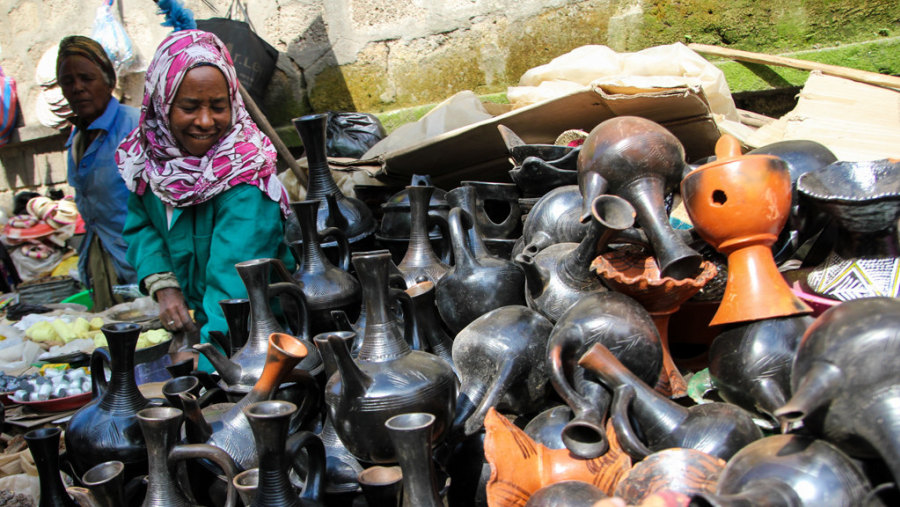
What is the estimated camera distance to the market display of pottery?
103 centimetres

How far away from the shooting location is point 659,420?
1.36 metres

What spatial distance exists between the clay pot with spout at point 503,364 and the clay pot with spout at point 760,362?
1.55 feet

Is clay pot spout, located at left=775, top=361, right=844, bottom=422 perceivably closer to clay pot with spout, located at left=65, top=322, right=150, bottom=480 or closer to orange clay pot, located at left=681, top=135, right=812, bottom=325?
orange clay pot, located at left=681, top=135, right=812, bottom=325

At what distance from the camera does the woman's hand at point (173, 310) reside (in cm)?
283

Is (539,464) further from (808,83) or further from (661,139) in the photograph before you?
(808,83)

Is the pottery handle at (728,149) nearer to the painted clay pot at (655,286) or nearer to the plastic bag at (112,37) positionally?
the painted clay pot at (655,286)

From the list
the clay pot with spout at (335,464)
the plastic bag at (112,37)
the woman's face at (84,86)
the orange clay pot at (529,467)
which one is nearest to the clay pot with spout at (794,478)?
the orange clay pot at (529,467)

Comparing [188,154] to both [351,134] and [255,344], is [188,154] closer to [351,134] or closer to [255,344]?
[255,344]

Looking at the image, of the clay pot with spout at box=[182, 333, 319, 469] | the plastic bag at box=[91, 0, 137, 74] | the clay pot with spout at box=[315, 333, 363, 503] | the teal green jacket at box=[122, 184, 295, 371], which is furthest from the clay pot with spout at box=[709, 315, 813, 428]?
the plastic bag at box=[91, 0, 137, 74]

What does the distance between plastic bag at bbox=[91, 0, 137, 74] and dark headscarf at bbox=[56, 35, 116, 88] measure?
1281mm

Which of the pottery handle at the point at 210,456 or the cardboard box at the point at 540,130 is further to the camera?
the cardboard box at the point at 540,130

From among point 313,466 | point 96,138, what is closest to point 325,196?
point 313,466

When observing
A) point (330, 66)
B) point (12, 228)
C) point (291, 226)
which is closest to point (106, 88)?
point (330, 66)

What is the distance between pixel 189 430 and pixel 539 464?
0.92 m
